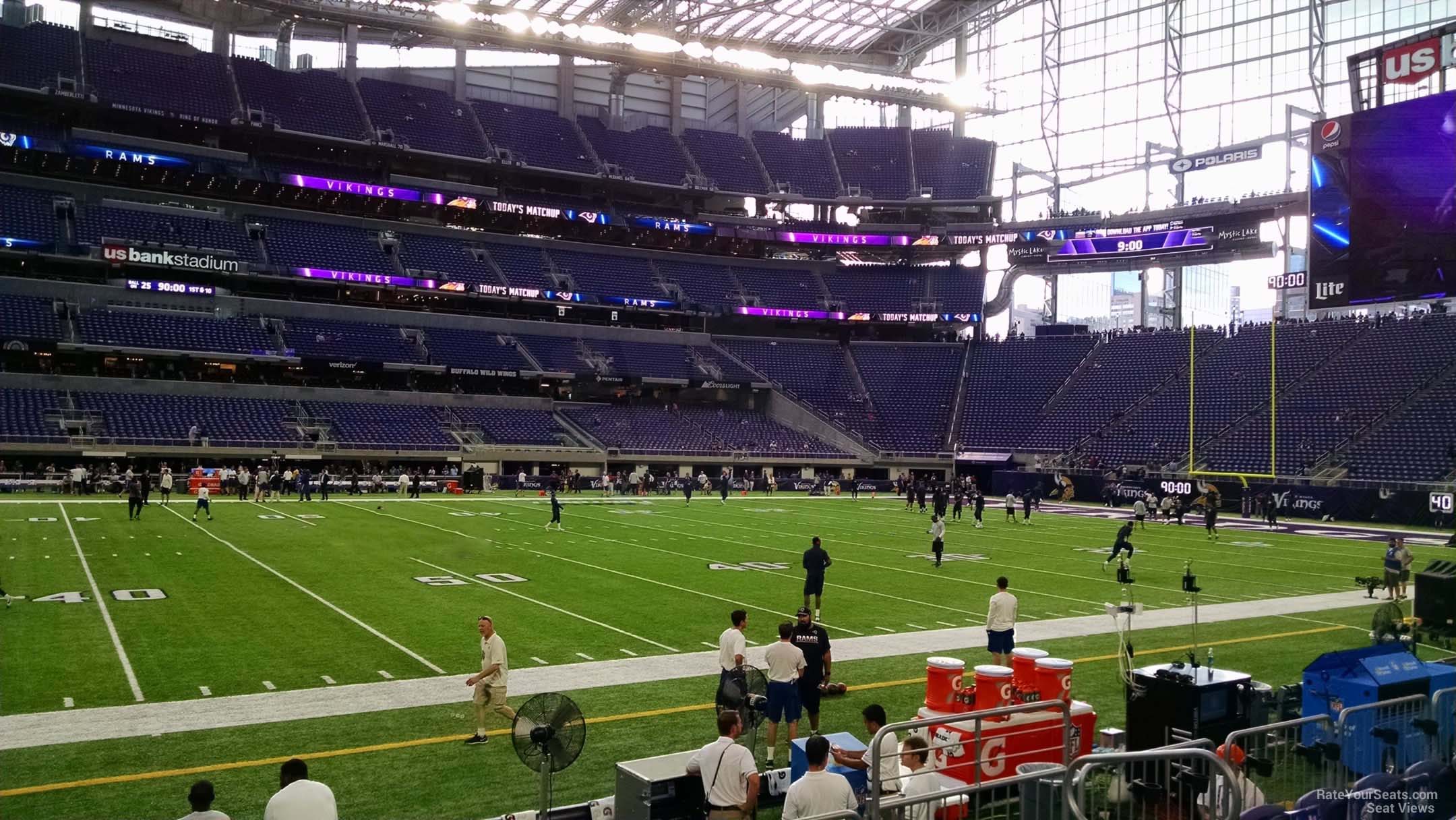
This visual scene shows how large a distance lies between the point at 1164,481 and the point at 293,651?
40176mm

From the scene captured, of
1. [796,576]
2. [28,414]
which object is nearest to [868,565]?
[796,576]

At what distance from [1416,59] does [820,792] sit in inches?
517

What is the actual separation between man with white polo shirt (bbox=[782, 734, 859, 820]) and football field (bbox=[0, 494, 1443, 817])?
3234 millimetres

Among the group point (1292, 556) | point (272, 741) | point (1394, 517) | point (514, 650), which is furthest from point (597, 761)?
point (1394, 517)

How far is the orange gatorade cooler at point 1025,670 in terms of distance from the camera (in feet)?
30.0

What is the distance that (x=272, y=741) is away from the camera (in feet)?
33.6

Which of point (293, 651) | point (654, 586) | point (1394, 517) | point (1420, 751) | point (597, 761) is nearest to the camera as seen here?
point (1420, 751)

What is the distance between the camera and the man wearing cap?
A: 10586 mm

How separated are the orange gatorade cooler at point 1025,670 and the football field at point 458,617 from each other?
2.56 m

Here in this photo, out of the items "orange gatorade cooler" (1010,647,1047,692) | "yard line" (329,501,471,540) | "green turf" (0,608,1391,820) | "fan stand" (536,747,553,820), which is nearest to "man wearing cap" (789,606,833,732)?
"green turf" (0,608,1391,820)

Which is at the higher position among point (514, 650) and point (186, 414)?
point (186, 414)

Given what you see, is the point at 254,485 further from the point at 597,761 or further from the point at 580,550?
the point at 597,761

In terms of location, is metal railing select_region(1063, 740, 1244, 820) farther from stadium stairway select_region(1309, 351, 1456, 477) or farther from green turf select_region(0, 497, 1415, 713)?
stadium stairway select_region(1309, 351, 1456, 477)

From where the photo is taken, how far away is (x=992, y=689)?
903cm
